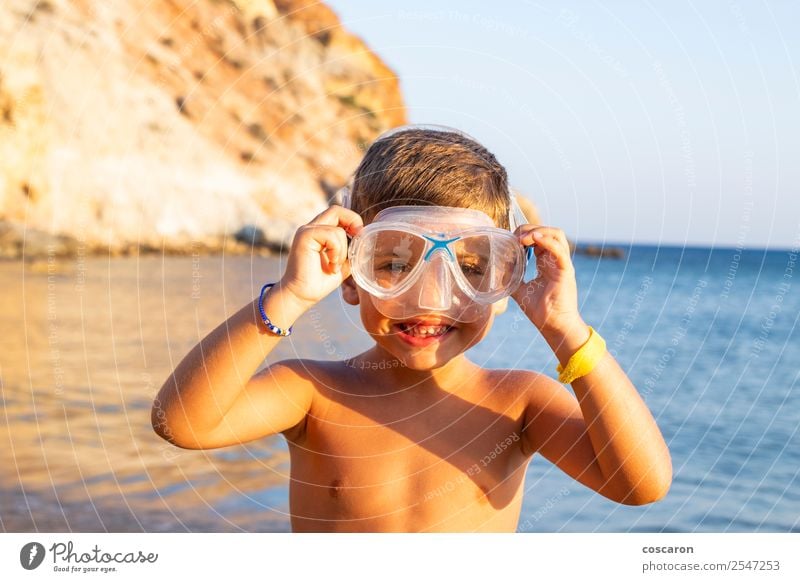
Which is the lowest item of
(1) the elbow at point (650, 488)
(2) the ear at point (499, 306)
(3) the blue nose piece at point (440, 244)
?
(1) the elbow at point (650, 488)

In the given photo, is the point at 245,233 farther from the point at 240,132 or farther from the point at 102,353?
the point at 102,353

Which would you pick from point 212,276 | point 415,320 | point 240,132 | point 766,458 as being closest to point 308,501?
point 415,320

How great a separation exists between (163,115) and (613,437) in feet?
77.4

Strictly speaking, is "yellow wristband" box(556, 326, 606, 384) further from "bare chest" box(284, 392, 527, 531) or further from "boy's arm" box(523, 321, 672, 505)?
"bare chest" box(284, 392, 527, 531)

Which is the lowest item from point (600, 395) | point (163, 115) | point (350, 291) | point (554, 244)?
point (163, 115)

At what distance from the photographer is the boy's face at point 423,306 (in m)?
2.17

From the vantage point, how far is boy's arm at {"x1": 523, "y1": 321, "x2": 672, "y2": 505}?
82.4 inches

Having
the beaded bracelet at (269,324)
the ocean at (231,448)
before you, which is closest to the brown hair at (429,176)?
the beaded bracelet at (269,324)

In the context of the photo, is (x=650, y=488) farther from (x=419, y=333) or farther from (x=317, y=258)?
(x=317, y=258)

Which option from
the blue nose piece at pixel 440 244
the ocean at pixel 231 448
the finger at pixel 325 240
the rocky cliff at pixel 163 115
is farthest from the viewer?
the rocky cliff at pixel 163 115

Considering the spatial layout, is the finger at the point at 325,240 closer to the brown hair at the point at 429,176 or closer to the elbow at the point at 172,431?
the brown hair at the point at 429,176

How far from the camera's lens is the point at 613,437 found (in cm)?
210

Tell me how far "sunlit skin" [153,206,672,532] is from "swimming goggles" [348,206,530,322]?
48 mm

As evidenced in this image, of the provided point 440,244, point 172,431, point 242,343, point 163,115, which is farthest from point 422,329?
point 163,115
